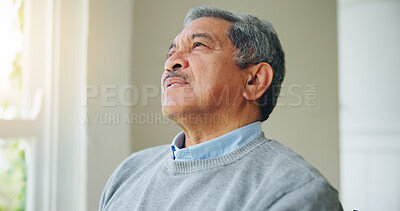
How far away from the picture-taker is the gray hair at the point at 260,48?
3.30ft

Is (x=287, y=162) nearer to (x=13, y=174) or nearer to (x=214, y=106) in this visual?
(x=214, y=106)

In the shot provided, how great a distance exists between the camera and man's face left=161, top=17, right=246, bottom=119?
39.3 inches

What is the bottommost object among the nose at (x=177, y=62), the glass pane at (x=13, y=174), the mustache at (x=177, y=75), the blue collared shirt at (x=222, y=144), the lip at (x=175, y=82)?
the glass pane at (x=13, y=174)

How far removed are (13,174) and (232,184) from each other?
83 cm

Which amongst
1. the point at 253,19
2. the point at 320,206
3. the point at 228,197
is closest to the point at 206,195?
the point at 228,197

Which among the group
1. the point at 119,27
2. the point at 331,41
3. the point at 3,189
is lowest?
the point at 3,189

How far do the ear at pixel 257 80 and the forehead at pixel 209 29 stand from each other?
13cm

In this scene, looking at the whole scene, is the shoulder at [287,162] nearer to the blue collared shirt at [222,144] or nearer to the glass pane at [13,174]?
the blue collared shirt at [222,144]

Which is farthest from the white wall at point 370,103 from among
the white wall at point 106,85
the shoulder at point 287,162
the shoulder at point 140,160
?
the white wall at point 106,85

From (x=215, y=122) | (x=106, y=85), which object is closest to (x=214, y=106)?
(x=215, y=122)

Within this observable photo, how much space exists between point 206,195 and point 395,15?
2.45 ft

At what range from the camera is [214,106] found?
3.29 ft

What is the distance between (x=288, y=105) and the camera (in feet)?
3.29

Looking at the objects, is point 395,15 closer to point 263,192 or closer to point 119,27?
point 263,192
